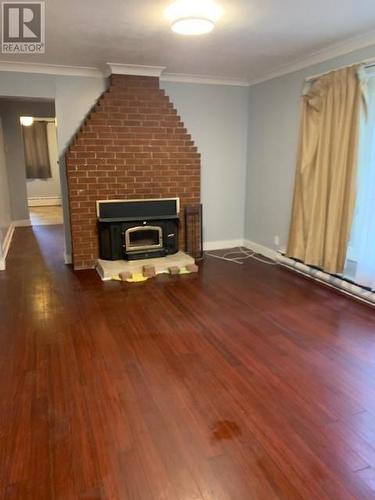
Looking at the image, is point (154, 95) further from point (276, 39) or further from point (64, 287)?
point (64, 287)

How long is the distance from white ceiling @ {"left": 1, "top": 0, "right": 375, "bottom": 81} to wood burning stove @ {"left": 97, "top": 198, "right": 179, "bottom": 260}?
162cm

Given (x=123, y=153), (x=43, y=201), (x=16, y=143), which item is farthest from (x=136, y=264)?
(x=43, y=201)

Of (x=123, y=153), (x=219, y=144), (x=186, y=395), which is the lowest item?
(x=186, y=395)

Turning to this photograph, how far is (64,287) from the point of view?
13.1ft

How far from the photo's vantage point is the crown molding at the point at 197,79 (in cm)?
475

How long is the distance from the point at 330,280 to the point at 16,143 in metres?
6.10

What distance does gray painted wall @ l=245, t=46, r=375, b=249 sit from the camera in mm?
4391

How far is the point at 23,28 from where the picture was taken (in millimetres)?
3068

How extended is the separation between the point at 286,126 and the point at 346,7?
1.87 meters

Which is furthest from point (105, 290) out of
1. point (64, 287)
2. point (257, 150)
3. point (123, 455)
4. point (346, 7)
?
point (346, 7)


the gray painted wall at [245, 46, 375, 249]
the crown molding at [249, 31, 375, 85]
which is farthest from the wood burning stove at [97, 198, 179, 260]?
the crown molding at [249, 31, 375, 85]

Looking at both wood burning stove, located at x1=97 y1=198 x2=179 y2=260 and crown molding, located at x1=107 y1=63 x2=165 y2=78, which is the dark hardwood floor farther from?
crown molding, located at x1=107 y1=63 x2=165 y2=78

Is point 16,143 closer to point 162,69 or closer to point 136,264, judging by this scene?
point 162,69

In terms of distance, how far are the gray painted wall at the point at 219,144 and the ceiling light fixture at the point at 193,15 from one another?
2079mm
